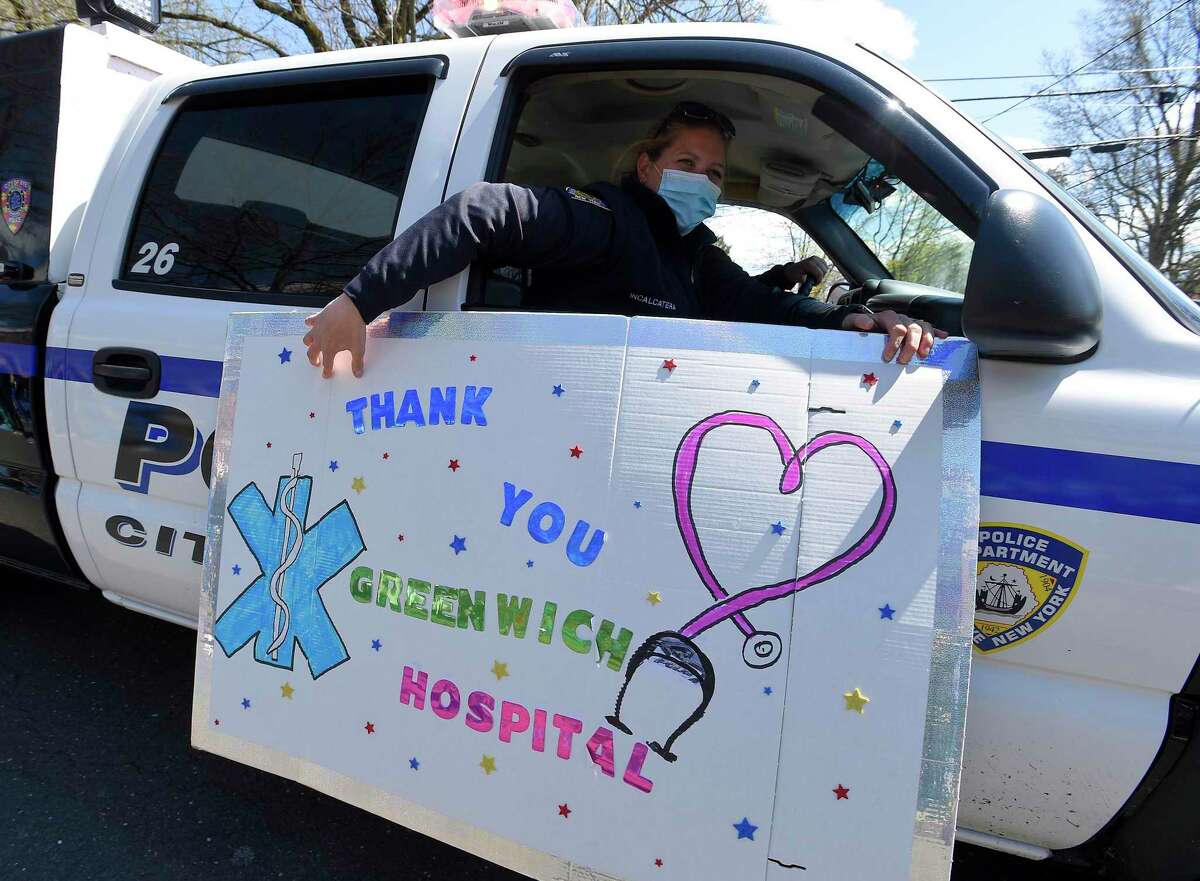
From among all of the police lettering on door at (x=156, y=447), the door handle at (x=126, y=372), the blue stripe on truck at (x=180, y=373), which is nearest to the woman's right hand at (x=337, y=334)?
the blue stripe on truck at (x=180, y=373)

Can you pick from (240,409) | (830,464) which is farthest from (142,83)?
(830,464)

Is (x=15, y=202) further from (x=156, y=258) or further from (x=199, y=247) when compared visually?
(x=199, y=247)

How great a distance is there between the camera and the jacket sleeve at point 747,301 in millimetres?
2059

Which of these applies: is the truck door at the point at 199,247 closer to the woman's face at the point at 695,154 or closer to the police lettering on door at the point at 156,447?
the police lettering on door at the point at 156,447

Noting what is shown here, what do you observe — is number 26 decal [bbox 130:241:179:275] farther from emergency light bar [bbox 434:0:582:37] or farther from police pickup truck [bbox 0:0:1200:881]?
emergency light bar [bbox 434:0:582:37]

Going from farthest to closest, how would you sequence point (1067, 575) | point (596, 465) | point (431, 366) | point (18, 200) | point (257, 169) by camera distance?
point (18, 200), point (257, 169), point (431, 366), point (596, 465), point (1067, 575)

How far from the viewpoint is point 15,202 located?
2447 mm

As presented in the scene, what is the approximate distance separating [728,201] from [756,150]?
1.52ft

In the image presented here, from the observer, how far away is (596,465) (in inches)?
56.8

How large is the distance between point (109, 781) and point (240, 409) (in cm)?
127

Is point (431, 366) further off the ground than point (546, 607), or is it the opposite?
point (431, 366)

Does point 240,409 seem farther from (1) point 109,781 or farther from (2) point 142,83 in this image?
(2) point 142,83

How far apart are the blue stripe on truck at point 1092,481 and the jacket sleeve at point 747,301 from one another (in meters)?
0.64

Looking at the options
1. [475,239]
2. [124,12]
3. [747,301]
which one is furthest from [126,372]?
[747,301]
